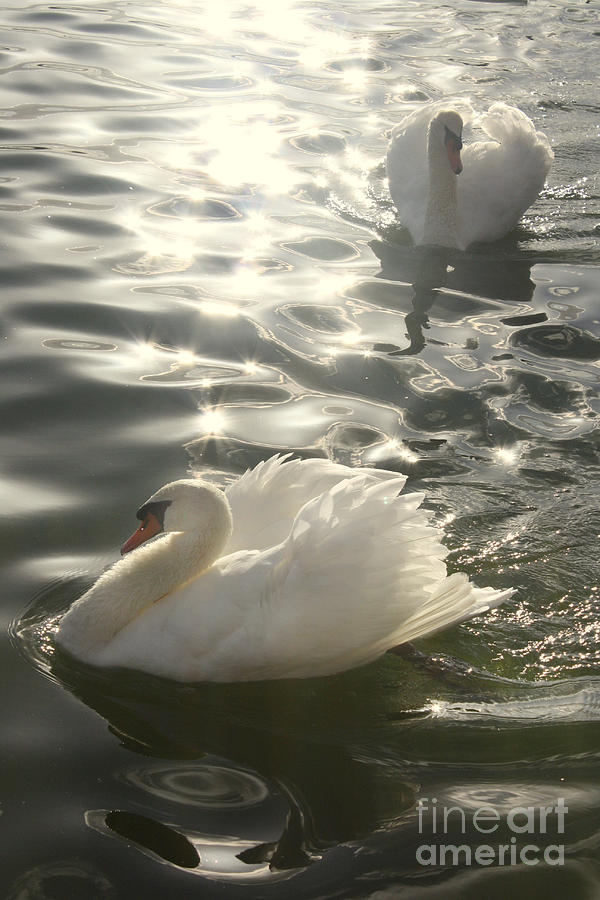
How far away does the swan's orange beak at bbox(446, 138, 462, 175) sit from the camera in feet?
31.9

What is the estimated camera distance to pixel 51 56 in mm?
14156

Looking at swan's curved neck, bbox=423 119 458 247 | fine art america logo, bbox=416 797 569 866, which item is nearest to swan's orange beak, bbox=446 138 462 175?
swan's curved neck, bbox=423 119 458 247

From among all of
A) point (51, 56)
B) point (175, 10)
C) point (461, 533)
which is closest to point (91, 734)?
point (461, 533)

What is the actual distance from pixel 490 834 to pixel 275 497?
5.73ft

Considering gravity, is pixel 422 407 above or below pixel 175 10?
below

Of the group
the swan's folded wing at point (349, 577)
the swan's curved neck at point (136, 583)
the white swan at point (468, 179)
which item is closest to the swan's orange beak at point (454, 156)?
the white swan at point (468, 179)

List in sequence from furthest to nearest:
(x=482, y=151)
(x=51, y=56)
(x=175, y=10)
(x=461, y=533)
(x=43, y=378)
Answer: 1. (x=175, y=10)
2. (x=51, y=56)
3. (x=482, y=151)
4. (x=43, y=378)
5. (x=461, y=533)

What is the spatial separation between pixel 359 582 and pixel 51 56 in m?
11.7

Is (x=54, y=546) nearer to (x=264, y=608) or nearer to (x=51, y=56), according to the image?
(x=264, y=608)

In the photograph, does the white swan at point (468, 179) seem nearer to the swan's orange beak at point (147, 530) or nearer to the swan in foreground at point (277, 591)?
the swan in foreground at point (277, 591)

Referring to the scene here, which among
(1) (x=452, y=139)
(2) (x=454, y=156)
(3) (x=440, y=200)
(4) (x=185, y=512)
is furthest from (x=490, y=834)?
(1) (x=452, y=139)

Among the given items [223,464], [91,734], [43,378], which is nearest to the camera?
[91,734]

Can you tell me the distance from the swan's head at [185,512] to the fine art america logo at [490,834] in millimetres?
1405

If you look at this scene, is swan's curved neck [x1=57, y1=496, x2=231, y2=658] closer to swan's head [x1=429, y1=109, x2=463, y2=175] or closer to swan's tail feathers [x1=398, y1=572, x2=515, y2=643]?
swan's tail feathers [x1=398, y1=572, x2=515, y2=643]
